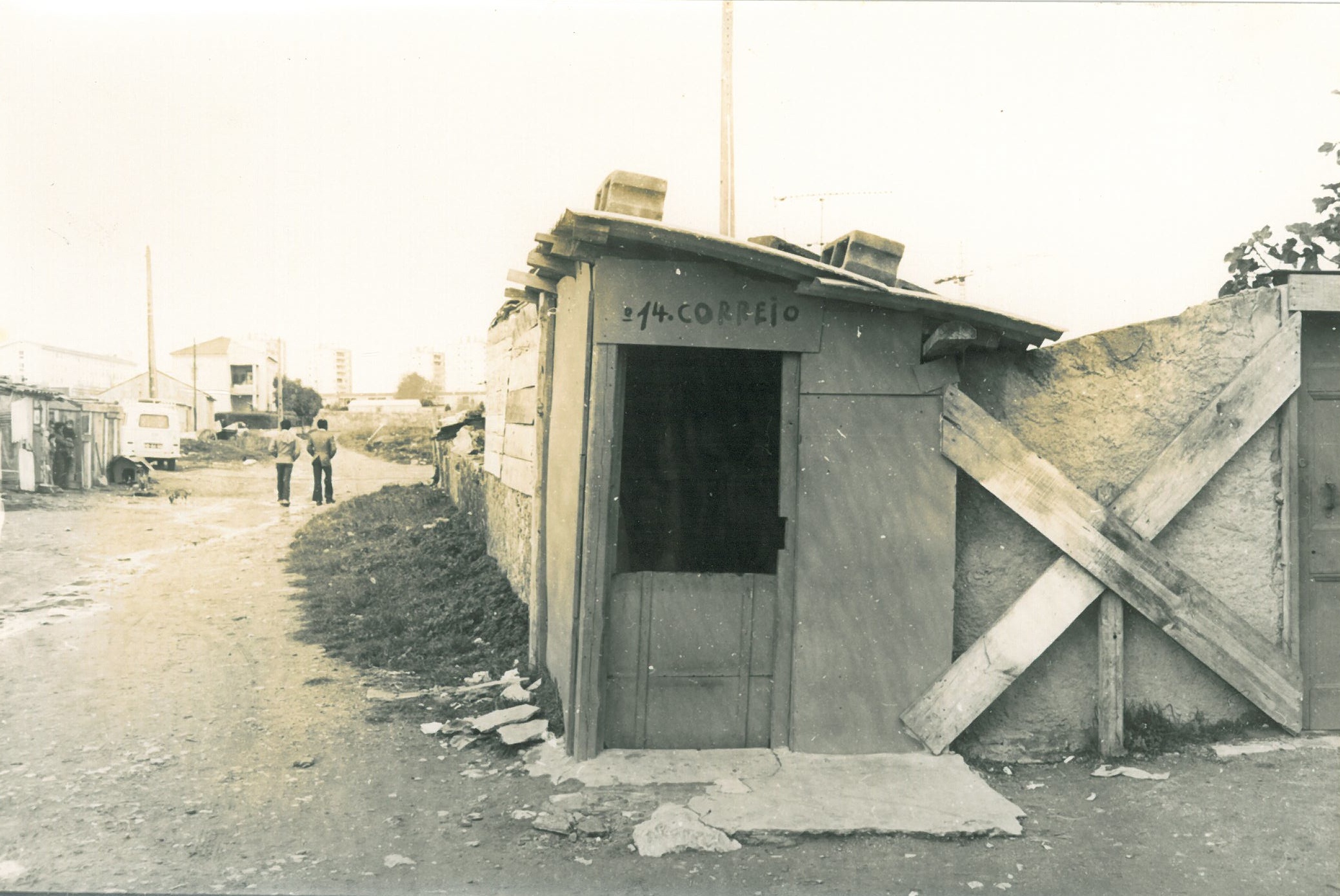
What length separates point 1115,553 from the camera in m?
4.62

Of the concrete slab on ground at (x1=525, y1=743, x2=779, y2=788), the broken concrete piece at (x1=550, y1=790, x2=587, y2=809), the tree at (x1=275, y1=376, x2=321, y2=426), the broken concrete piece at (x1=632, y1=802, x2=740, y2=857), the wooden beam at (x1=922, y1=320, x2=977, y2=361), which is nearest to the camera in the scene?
the broken concrete piece at (x1=632, y1=802, x2=740, y2=857)

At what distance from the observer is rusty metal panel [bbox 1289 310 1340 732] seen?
4879 mm

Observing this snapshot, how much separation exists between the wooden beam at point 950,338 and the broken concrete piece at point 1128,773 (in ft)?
8.11

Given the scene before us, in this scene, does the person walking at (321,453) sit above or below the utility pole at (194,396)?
below

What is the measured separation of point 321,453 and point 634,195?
1340cm

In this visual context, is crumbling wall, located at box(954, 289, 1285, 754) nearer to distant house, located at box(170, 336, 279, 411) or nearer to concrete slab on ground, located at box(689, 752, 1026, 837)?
concrete slab on ground, located at box(689, 752, 1026, 837)

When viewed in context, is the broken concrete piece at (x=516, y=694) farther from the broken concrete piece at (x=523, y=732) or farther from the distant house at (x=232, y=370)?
the distant house at (x=232, y=370)

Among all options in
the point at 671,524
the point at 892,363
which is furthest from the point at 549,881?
the point at 671,524

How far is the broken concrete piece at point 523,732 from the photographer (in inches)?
188

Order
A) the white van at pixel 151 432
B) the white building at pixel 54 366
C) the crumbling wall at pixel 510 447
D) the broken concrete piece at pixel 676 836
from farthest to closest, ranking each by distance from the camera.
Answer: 1. the white van at pixel 151 432
2. the white building at pixel 54 366
3. the crumbling wall at pixel 510 447
4. the broken concrete piece at pixel 676 836

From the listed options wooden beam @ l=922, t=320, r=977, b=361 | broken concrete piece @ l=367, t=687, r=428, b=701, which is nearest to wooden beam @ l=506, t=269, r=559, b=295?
wooden beam @ l=922, t=320, r=977, b=361

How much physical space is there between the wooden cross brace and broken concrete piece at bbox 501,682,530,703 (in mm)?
2431

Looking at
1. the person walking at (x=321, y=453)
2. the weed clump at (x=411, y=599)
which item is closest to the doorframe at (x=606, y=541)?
the weed clump at (x=411, y=599)

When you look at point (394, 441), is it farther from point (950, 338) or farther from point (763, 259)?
point (950, 338)
